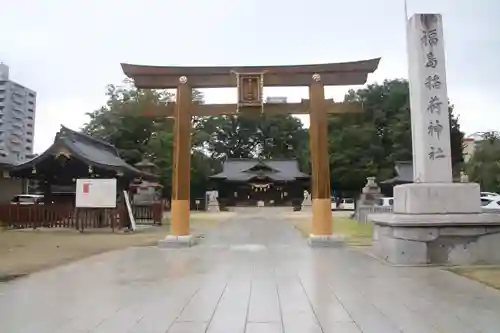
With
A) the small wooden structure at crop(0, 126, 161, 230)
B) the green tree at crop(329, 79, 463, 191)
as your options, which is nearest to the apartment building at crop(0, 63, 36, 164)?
the small wooden structure at crop(0, 126, 161, 230)

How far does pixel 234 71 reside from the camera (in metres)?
16.1

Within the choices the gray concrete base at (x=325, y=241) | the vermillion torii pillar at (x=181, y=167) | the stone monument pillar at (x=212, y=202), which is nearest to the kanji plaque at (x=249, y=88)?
the vermillion torii pillar at (x=181, y=167)

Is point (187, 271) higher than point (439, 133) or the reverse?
the reverse

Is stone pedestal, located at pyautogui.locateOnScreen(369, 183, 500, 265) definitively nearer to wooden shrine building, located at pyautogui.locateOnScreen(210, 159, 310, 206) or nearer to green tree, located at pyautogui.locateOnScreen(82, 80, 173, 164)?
green tree, located at pyautogui.locateOnScreen(82, 80, 173, 164)

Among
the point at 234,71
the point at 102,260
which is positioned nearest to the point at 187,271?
the point at 102,260

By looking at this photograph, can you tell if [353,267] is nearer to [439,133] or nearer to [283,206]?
[439,133]

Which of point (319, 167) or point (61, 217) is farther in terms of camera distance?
point (61, 217)

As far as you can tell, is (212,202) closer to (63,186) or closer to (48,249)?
(63,186)

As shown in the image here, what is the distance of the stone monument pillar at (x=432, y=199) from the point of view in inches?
404

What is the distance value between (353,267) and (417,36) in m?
5.63

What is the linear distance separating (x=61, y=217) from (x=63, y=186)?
2631 millimetres

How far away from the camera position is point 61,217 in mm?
23031

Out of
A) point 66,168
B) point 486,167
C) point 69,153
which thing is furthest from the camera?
point 486,167

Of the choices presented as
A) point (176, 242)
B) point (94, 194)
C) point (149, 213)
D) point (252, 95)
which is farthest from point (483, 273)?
→ point (149, 213)
